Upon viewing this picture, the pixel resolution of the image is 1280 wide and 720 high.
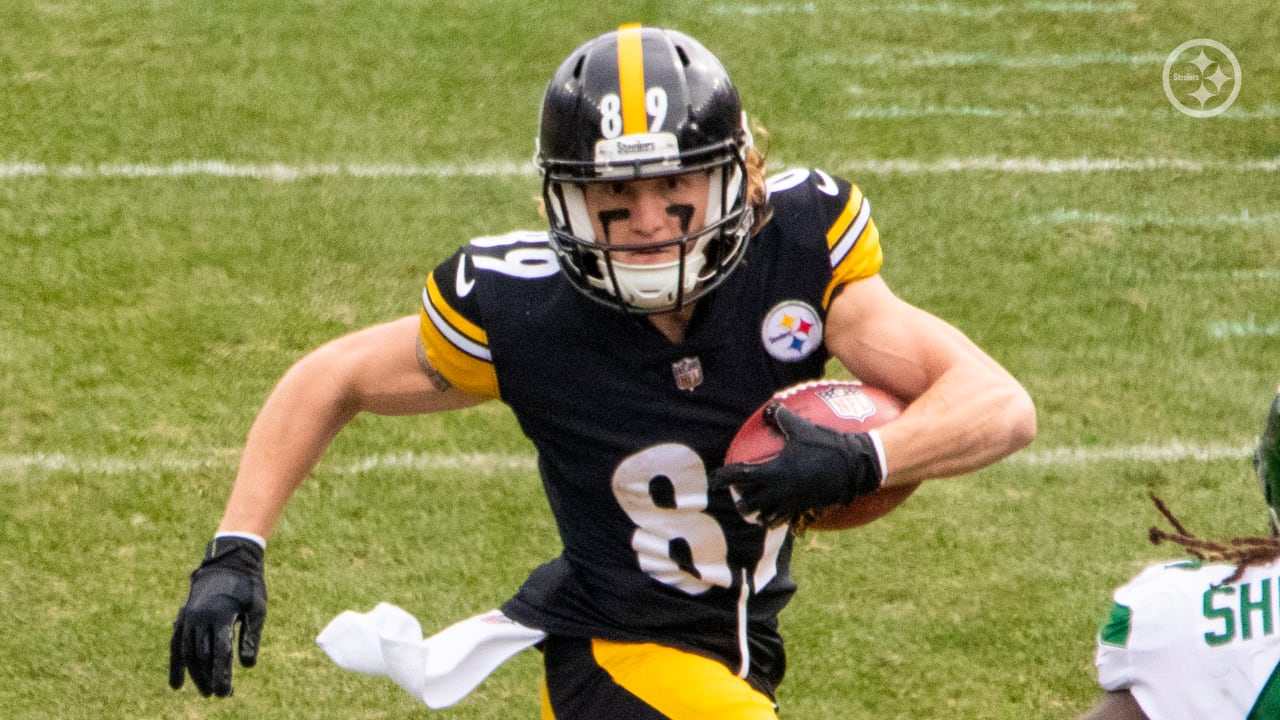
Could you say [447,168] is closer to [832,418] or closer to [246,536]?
[246,536]

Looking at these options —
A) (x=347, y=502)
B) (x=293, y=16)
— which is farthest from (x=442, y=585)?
(x=293, y=16)

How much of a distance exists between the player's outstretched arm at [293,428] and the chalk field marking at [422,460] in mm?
1902

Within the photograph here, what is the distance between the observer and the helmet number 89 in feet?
8.46

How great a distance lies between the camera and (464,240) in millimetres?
5875

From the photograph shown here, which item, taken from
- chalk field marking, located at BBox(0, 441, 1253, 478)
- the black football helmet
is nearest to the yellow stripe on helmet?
the black football helmet

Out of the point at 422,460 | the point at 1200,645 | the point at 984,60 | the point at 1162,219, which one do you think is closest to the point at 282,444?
the point at 1200,645

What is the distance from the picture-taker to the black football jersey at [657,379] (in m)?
2.73

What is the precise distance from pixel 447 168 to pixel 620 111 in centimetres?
378

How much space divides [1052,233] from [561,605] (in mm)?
3536

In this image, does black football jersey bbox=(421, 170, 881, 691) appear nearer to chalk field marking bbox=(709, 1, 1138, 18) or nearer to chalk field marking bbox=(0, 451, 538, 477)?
chalk field marking bbox=(0, 451, 538, 477)

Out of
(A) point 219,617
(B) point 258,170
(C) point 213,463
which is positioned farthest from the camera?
(B) point 258,170

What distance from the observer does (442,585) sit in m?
4.40

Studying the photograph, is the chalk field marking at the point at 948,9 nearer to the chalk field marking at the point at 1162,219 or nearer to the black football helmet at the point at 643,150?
the chalk field marking at the point at 1162,219

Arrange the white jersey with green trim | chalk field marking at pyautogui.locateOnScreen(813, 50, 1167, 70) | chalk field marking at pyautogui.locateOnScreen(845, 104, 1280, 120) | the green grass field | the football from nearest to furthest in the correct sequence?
the white jersey with green trim
the football
the green grass field
chalk field marking at pyautogui.locateOnScreen(845, 104, 1280, 120)
chalk field marking at pyautogui.locateOnScreen(813, 50, 1167, 70)
